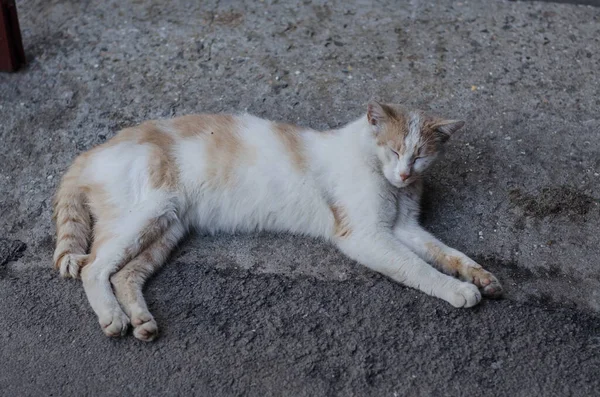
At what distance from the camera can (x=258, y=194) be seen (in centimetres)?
348

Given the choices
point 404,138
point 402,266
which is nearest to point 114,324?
point 402,266

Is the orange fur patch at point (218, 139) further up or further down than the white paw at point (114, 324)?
further up

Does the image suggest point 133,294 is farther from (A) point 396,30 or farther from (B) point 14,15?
(A) point 396,30

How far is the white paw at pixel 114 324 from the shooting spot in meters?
2.95

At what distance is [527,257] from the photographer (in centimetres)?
348

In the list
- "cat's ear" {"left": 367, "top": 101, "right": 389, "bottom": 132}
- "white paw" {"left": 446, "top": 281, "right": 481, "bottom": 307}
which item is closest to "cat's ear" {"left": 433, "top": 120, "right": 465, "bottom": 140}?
"cat's ear" {"left": 367, "top": 101, "right": 389, "bottom": 132}

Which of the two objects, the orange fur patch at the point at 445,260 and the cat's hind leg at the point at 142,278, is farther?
the orange fur patch at the point at 445,260

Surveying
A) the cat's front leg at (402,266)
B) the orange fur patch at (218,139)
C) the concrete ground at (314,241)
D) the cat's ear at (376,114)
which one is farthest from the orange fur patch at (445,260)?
the orange fur patch at (218,139)

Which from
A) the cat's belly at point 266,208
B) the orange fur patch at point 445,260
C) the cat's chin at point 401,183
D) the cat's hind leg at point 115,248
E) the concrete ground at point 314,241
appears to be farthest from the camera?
the cat's belly at point 266,208

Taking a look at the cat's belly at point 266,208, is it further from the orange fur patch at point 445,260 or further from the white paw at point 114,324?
the white paw at point 114,324

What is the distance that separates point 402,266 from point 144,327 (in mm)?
1253

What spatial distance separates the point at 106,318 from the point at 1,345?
52 centimetres

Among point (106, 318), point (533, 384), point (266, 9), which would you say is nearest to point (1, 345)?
point (106, 318)

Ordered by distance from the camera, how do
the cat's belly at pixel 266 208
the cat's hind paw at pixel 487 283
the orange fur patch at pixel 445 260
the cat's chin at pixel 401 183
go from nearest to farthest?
the cat's hind paw at pixel 487 283
the orange fur patch at pixel 445 260
the cat's chin at pixel 401 183
the cat's belly at pixel 266 208
